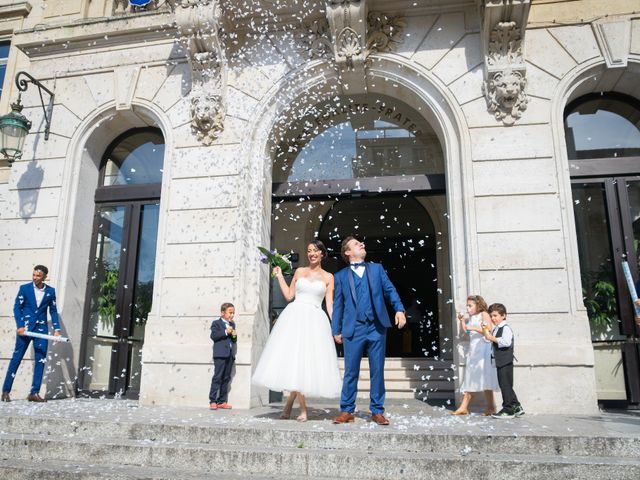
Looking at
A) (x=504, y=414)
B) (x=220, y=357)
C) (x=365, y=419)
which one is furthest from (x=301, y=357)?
(x=504, y=414)

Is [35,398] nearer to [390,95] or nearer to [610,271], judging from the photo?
[390,95]

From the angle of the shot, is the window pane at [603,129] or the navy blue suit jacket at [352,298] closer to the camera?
the navy blue suit jacket at [352,298]

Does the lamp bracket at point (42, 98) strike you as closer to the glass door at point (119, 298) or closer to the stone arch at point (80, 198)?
the stone arch at point (80, 198)

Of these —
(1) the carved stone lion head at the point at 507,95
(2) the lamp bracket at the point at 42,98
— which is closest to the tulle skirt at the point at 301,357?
(1) the carved stone lion head at the point at 507,95

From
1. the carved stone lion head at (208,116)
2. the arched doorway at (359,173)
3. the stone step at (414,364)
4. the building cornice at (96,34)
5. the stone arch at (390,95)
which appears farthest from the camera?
the stone step at (414,364)

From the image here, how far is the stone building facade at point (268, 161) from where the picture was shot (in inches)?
268

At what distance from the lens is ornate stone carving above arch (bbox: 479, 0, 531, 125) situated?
7020mm

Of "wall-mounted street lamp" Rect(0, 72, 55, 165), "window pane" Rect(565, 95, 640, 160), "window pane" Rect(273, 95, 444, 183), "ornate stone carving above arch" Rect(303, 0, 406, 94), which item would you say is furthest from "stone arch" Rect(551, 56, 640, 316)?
"wall-mounted street lamp" Rect(0, 72, 55, 165)

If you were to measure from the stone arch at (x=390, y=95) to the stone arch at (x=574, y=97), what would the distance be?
1206 millimetres

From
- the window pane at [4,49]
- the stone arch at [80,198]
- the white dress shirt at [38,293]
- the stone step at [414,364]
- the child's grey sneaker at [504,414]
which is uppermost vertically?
the window pane at [4,49]

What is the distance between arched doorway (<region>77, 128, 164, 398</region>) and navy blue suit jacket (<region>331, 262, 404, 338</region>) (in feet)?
13.8

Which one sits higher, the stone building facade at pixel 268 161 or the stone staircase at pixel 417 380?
the stone building facade at pixel 268 161

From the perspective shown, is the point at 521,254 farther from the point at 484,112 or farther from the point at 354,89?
the point at 354,89

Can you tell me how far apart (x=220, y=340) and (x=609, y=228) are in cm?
572
